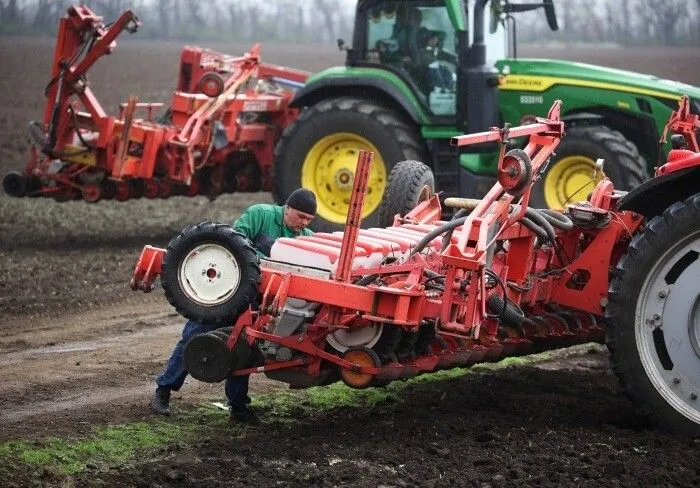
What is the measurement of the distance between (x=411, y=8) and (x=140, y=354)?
520 cm

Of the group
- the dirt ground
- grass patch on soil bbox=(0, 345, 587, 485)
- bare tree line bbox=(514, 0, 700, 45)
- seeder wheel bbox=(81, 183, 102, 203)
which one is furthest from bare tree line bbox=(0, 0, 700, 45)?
grass patch on soil bbox=(0, 345, 587, 485)

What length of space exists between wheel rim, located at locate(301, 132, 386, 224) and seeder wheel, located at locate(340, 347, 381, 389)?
596 cm

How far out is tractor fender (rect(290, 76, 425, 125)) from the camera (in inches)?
477

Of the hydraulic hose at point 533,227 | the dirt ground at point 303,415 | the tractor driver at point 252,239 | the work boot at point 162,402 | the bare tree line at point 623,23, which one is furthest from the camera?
the bare tree line at point 623,23

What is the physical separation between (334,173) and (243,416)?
6012mm

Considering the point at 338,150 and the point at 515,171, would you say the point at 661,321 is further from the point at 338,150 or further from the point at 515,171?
the point at 338,150

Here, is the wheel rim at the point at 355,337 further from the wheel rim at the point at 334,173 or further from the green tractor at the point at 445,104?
the wheel rim at the point at 334,173

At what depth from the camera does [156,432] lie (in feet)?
21.3

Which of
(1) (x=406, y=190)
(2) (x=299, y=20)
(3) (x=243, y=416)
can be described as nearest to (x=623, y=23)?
(2) (x=299, y=20)

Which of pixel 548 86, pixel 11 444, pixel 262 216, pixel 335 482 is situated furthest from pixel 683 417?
pixel 548 86

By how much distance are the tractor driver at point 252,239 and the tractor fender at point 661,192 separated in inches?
61.3

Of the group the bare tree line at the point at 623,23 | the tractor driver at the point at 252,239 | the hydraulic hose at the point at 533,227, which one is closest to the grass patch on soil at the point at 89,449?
the tractor driver at the point at 252,239

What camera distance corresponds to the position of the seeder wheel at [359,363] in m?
6.29

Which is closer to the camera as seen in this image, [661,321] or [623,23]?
[661,321]
